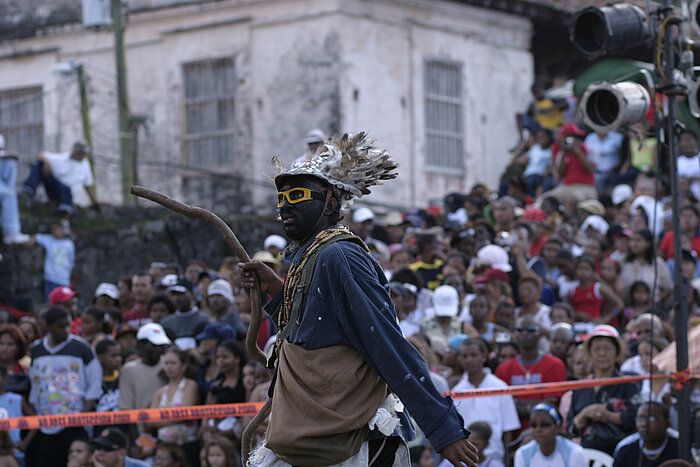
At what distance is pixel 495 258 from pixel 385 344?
7135 mm

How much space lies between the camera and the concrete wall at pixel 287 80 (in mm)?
19203

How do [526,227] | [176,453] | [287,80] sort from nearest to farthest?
[176,453] < [526,227] < [287,80]

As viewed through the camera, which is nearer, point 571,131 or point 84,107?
point 571,131

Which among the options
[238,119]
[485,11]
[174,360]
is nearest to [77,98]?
[238,119]

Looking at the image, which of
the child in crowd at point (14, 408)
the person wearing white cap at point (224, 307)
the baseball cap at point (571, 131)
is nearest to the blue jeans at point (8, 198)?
the person wearing white cap at point (224, 307)

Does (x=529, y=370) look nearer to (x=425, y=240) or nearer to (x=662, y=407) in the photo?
(x=662, y=407)

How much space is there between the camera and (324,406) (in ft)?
16.1

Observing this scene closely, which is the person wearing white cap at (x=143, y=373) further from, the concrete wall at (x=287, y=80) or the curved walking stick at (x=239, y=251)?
the concrete wall at (x=287, y=80)

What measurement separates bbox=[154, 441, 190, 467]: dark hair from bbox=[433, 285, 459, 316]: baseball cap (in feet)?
8.49

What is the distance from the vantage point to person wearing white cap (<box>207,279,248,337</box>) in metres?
10.8

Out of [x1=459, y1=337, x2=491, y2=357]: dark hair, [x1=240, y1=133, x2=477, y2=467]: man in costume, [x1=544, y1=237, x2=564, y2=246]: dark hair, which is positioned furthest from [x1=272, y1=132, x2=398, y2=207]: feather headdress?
[x1=544, y1=237, x2=564, y2=246]: dark hair

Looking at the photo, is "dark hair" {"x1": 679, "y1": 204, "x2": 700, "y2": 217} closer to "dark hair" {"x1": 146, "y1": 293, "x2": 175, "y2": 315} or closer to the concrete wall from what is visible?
"dark hair" {"x1": 146, "y1": 293, "x2": 175, "y2": 315}

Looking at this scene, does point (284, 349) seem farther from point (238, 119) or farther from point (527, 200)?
point (238, 119)

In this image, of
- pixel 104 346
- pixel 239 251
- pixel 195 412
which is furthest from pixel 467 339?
pixel 239 251
